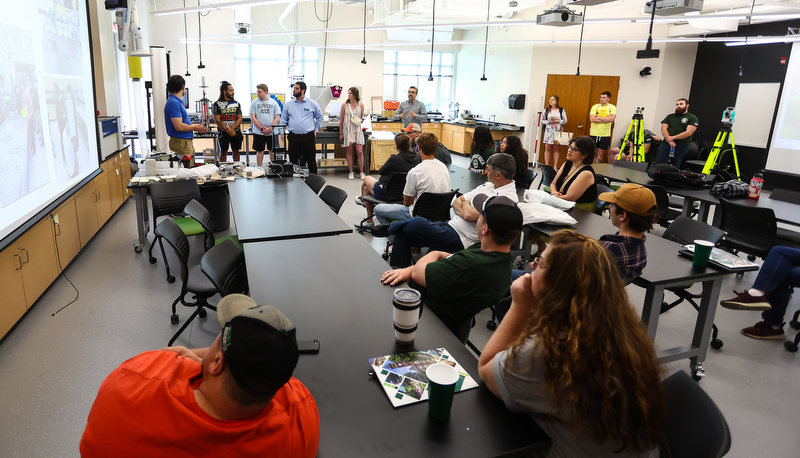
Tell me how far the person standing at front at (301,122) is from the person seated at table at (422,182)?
13.6 feet

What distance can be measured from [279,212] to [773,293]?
144 inches

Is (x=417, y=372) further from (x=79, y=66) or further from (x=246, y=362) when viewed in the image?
(x=79, y=66)

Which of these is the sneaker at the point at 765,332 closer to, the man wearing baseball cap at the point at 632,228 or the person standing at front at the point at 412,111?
the man wearing baseball cap at the point at 632,228

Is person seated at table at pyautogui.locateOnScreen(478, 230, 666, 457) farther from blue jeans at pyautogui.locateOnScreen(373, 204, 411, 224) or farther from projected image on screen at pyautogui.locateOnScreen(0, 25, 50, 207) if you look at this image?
projected image on screen at pyautogui.locateOnScreen(0, 25, 50, 207)

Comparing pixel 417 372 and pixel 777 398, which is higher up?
pixel 417 372

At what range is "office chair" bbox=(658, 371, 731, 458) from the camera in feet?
4.22

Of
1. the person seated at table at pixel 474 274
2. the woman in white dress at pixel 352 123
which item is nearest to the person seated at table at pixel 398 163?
the person seated at table at pixel 474 274

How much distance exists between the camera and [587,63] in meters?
10.6

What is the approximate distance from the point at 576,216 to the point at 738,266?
1324 mm

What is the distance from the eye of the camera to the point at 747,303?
10.9ft

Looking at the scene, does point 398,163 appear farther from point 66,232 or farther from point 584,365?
point 584,365

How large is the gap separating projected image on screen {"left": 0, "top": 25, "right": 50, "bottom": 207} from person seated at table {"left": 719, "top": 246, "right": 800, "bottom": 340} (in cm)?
488

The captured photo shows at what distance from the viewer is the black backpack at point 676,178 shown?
498cm

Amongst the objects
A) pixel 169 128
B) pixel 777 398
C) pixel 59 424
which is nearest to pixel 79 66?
pixel 169 128
